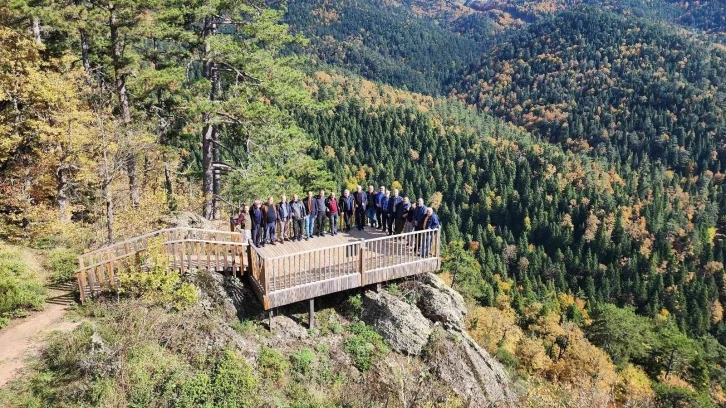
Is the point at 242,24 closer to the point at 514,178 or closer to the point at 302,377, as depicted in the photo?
the point at 302,377

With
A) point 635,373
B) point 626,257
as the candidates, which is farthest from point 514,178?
point 635,373

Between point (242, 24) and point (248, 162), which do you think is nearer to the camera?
point (242, 24)

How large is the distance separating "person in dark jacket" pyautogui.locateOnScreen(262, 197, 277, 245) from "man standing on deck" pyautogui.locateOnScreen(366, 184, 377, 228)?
10.7 ft

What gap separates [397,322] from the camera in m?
12.7

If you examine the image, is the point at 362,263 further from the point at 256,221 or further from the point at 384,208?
the point at 256,221

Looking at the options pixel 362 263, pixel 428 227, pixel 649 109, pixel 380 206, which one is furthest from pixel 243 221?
pixel 649 109

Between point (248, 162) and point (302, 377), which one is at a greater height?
point (248, 162)

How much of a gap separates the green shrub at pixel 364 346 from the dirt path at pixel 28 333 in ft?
21.2

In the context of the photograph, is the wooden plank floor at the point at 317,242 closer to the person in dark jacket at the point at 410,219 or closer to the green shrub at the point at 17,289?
the person in dark jacket at the point at 410,219

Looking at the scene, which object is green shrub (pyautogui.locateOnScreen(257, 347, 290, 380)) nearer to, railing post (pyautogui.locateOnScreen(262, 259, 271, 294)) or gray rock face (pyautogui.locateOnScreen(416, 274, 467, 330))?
railing post (pyautogui.locateOnScreen(262, 259, 271, 294))

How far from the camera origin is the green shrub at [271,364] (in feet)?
34.7

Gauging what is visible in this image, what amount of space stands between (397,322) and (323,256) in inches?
105

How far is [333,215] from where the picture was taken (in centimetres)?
1470

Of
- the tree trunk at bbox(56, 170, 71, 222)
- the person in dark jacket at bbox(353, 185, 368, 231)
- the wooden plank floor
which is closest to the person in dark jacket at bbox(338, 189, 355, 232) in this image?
the person in dark jacket at bbox(353, 185, 368, 231)
